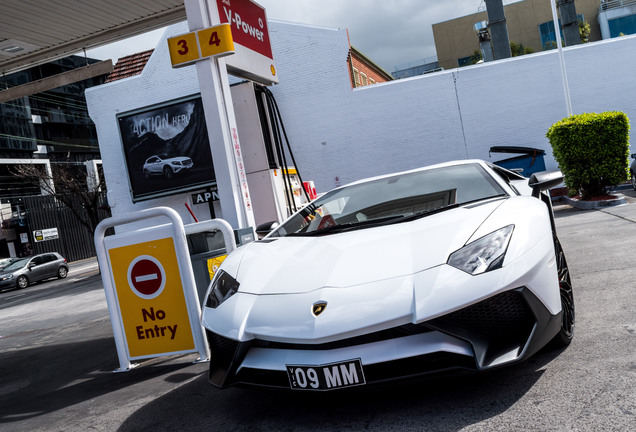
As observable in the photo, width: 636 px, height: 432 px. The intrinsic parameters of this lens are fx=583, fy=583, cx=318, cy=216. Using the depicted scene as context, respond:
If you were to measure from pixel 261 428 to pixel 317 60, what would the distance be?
1967 centimetres

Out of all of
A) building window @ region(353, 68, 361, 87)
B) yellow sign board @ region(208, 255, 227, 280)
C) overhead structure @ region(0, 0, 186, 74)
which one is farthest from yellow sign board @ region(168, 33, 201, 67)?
building window @ region(353, 68, 361, 87)

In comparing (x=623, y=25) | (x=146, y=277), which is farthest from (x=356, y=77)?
(x=623, y=25)

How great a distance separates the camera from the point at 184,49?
631 centimetres

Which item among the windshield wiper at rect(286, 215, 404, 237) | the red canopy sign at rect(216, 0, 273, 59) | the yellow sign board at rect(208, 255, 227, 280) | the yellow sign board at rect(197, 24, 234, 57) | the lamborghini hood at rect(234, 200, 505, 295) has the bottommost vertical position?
the yellow sign board at rect(208, 255, 227, 280)

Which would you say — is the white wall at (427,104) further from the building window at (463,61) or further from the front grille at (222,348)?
the building window at (463,61)

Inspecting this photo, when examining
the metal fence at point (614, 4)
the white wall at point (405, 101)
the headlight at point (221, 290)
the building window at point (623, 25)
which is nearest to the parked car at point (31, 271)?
the white wall at point (405, 101)

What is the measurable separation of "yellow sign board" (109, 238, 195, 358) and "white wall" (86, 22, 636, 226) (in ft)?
54.4

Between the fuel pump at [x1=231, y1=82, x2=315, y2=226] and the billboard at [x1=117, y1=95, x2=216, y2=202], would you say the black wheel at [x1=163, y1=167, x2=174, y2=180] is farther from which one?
the fuel pump at [x1=231, y1=82, x2=315, y2=226]

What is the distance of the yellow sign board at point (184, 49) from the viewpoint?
6.27 m

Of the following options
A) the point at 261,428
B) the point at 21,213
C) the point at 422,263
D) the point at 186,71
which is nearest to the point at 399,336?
the point at 422,263

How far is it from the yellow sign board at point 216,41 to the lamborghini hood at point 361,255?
10.5 ft

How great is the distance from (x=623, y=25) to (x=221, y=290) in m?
62.8

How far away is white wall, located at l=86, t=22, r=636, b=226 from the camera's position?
1989 centimetres

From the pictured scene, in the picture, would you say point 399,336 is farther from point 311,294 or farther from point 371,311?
point 311,294
